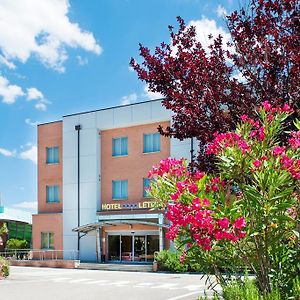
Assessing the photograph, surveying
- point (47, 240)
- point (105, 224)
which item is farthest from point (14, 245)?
point (105, 224)

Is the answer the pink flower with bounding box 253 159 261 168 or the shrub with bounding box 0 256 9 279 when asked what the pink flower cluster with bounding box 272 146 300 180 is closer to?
the pink flower with bounding box 253 159 261 168

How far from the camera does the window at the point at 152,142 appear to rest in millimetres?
34906

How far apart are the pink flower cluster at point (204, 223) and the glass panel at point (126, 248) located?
29.7 metres

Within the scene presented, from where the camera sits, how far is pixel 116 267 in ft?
106

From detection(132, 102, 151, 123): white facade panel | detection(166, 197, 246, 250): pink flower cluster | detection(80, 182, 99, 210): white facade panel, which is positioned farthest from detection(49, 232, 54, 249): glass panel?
detection(166, 197, 246, 250): pink flower cluster

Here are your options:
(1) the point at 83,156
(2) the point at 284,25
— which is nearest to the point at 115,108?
(1) the point at 83,156

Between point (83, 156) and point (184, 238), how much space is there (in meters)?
30.8

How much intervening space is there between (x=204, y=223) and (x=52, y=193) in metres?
34.6

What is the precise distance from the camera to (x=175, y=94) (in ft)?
27.9

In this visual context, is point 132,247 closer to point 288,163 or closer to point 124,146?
point 124,146

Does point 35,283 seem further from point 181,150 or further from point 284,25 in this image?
point 284,25

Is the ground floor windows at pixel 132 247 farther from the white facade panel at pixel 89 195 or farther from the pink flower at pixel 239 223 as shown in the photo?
the pink flower at pixel 239 223

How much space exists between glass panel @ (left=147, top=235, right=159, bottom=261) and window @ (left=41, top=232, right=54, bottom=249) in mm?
8111

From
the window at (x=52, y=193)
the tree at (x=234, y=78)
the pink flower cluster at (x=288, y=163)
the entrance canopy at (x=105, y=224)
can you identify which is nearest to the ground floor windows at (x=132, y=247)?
the entrance canopy at (x=105, y=224)
